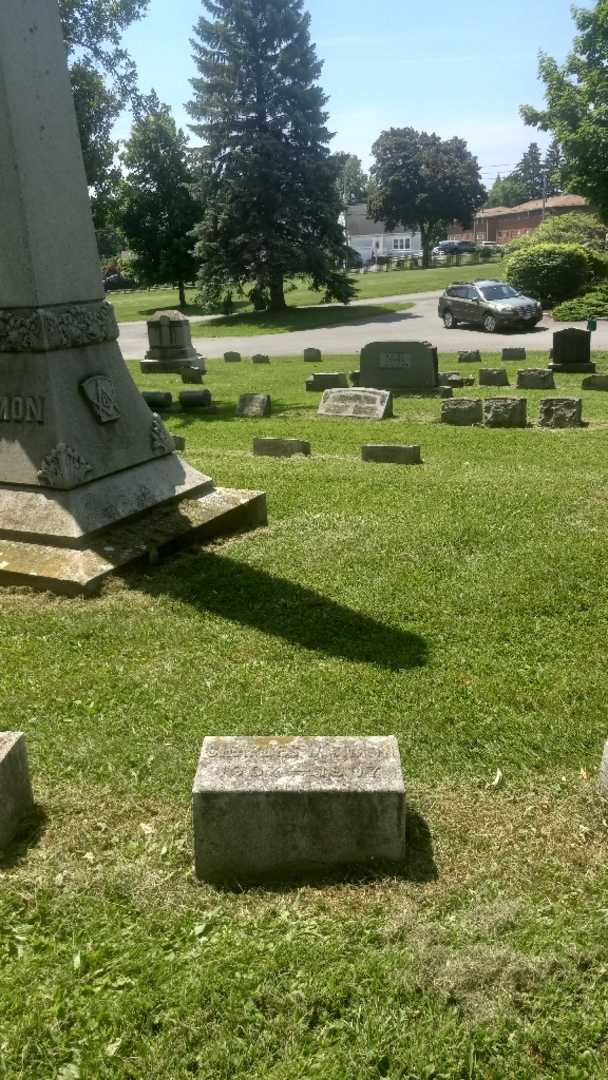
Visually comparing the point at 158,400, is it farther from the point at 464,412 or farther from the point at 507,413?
the point at 507,413

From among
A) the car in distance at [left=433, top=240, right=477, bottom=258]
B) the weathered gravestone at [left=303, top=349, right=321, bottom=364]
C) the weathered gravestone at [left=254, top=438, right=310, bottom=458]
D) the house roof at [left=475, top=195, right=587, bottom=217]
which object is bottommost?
the weathered gravestone at [left=254, top=438, right=310, bottom=458]

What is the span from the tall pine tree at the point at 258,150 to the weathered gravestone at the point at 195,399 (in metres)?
21.5

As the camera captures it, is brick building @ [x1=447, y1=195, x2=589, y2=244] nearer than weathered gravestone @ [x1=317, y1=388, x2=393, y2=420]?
No

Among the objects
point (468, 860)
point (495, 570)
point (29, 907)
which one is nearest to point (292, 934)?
point (468, 860)

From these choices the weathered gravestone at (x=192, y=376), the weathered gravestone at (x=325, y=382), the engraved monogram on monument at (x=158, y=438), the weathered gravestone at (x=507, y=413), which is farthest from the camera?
the weathered gravestone at (x=192, y=376)

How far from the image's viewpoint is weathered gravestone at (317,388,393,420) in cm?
1469

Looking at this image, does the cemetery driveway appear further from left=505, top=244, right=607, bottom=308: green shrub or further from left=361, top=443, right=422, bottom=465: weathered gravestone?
left=361, top=443, right=422, bottom=465: weathered gravestone

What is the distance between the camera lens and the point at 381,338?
30156 millimetres

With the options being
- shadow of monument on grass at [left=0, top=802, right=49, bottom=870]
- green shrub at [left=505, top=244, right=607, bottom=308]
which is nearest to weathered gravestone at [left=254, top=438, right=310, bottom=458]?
shadow of monument on grass at [left=0, top=802, right=49, bottom=870]

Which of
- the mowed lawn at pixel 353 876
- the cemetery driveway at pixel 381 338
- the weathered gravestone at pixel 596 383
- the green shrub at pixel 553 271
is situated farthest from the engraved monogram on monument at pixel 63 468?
the green shrub at pixel 553 271

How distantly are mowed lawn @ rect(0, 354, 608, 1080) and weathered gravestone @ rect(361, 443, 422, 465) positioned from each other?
2.57 m

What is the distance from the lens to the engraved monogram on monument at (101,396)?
21.8 feet

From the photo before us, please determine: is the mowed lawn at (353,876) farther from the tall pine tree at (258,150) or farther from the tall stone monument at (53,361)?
the tall pine tree at (258,150)

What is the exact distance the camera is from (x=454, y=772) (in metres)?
4.12
